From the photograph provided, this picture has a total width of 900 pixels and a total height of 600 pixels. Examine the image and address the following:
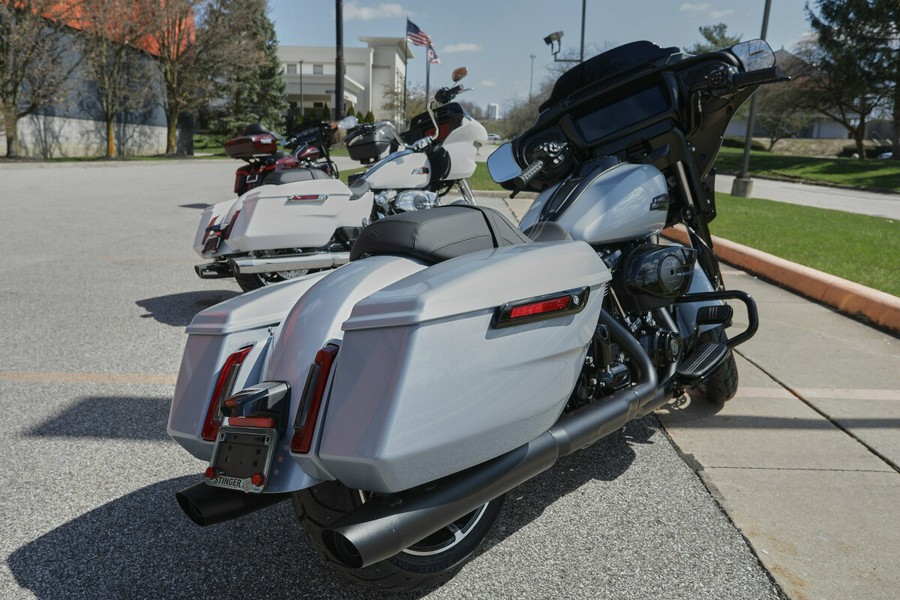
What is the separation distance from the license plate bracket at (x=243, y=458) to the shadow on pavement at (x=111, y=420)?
1.65 m

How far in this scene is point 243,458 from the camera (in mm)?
1872

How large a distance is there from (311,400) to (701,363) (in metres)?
1.82

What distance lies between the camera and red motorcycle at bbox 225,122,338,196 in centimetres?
869

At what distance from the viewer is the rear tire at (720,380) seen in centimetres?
330

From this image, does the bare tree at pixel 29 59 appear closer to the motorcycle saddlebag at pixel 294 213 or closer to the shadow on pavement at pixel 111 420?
the motorcycle saddlebag at pixel 294 213

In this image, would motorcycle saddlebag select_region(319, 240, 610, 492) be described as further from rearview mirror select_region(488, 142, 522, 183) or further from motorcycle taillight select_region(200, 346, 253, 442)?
rearview mirror select_region(488, 142, 522, 183)

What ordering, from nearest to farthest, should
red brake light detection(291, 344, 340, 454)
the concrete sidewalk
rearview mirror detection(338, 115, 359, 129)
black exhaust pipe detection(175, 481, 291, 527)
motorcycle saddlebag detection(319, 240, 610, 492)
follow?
motorcycle saddlebag detection(319, 240, 610, 492)
red brake light detection(291, 344, 340, 454)
black exhaust pipe detection(175, 481, 291, 527)
the concrete sidewalk
rearview mirror detection(338, 115, 359, 129)

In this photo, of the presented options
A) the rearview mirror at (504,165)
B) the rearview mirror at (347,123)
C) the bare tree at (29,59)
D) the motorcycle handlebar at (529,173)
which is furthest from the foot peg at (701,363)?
the bare tree at (29,59)

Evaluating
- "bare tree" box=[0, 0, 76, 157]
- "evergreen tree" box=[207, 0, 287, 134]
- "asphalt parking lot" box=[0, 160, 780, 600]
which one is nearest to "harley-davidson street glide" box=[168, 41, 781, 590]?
"asphalt parking lot" box=[0, 160, 780, 600]

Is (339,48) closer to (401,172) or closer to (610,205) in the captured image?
(401,172)

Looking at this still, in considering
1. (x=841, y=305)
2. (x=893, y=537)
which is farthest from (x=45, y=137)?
(x=893, y=537)

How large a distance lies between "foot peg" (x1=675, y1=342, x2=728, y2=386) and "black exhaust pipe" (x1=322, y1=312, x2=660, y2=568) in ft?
2.17

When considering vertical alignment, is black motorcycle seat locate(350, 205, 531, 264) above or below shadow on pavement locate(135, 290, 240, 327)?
above

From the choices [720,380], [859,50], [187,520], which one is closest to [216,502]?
[187,520]
